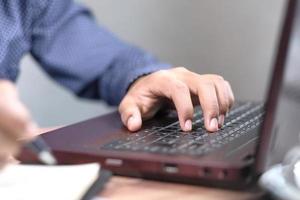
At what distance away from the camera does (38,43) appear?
1148 millimetres

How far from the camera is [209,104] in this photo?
2.44 ft

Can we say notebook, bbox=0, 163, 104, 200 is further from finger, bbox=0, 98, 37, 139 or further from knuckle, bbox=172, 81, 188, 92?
knuckle, bbox=172, 81, 188, 92

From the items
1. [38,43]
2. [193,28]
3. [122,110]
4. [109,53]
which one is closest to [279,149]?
[122,110]

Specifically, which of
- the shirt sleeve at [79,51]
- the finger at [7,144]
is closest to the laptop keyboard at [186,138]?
the finger at [7,144]

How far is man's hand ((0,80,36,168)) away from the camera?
397 mm

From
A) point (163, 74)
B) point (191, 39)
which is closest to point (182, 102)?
point (163, 74)

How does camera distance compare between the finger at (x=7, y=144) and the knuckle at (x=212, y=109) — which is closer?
the finger at (x=7, y=144)

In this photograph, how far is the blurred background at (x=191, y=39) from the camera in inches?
67.2

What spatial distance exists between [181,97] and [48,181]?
0.90 ft

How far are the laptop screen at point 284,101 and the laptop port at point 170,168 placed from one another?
0.08 metres

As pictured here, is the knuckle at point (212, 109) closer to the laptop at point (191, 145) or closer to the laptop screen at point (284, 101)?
the laptop at point (191, 145)

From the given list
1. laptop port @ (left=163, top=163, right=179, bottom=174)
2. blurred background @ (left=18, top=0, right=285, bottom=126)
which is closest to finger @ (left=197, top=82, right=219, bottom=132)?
laptop port @ (left=163, top=163, right=179, bottom=174)

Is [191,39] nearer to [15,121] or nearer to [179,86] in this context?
[179,86]

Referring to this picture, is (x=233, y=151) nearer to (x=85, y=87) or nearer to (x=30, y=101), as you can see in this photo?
(x=85, y=87)
